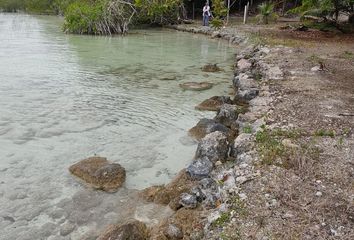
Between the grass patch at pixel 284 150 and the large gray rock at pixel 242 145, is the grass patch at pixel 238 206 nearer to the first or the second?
the grass patch at pixel 284 150

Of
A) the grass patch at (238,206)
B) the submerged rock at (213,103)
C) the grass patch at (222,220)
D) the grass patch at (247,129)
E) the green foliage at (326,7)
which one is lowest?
the submerged rock at (213,103)

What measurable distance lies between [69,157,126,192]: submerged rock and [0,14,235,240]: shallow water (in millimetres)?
148

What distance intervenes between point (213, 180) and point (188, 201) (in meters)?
0.57

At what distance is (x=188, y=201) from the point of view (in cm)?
479

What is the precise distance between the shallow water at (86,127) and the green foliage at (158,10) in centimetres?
933

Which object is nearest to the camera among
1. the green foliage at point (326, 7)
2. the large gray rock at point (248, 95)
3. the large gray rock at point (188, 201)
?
the large gray rock at point (188, 201)

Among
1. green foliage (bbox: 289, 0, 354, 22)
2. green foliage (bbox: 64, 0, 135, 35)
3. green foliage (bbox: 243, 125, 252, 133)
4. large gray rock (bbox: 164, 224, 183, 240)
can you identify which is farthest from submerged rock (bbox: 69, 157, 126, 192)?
green foliage (bbox: 64, 0, 135, 35)

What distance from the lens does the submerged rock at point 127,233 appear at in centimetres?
416

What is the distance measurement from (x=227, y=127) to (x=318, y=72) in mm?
4397

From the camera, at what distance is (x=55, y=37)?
22141 mm

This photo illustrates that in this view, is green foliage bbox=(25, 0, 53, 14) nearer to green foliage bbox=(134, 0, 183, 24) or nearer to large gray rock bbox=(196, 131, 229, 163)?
green foliage bbox=(134, 0, 183, 24)

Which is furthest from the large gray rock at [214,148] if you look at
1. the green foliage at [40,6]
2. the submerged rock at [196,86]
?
the green foliage at [40,6]

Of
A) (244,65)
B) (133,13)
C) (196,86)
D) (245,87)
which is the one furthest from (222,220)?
(133,13)

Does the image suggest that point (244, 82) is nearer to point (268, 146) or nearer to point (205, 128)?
point (205, 128)
